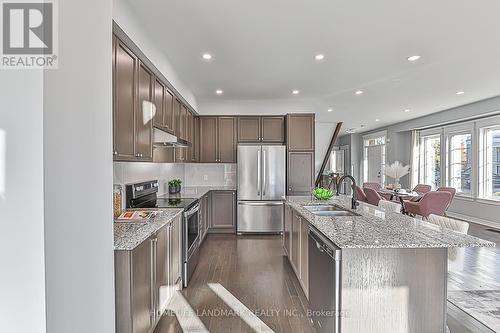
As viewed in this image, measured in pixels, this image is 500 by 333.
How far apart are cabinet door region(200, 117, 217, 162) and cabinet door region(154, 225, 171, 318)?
3192 millimetres

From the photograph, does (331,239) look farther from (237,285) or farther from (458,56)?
(458,56)

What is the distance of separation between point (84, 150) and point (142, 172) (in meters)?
2.42

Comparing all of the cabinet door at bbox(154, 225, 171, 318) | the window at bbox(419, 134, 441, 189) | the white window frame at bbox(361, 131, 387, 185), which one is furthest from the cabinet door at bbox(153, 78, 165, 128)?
the white window frame at bbox(361, 131, 387, 185)

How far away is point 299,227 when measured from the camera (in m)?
2.88

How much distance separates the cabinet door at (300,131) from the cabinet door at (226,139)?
1127 mm

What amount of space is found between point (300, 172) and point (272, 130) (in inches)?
40.7

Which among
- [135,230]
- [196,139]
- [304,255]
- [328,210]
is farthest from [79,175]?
[196,139]

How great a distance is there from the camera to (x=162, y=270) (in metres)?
2.28

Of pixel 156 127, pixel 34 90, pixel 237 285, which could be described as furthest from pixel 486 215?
pixel 34 90

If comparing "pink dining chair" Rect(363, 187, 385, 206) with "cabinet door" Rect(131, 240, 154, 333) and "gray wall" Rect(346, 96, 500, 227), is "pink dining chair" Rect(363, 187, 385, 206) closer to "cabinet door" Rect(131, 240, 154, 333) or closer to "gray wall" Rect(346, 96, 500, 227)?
"gray wall" Rect(346, 96, 500, 227)

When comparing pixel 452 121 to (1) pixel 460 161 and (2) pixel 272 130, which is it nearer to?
(1) pixel 460 161

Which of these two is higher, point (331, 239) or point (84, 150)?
point (84, 150)

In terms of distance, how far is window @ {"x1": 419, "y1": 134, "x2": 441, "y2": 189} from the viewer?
766 cm

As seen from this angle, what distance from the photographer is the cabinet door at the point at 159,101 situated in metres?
3.00
